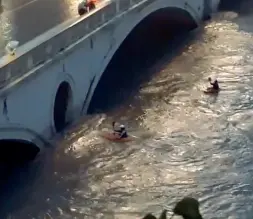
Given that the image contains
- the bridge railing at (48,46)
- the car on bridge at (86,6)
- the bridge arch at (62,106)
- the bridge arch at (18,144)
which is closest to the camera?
the bridge railing at (48,46)

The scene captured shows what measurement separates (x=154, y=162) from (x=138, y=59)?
29.2 feet

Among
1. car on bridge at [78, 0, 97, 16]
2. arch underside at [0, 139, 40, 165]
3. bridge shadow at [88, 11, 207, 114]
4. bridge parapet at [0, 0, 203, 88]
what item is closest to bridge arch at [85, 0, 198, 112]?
bridge shadow at [88, 11, 207, 114]

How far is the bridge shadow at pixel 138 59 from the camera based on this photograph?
21.0m

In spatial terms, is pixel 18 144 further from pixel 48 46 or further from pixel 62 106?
pixel 48 46

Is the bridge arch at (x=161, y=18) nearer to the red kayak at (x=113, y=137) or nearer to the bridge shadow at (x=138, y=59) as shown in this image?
the bridge shadow at (x=138, y=59)

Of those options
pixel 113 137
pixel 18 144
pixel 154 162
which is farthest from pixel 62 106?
pixel 154 162

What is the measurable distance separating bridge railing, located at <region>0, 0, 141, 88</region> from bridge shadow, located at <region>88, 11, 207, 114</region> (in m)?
2.96

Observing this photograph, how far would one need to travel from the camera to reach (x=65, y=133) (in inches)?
678

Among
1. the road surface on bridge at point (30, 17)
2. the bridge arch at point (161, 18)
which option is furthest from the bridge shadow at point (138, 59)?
the road surface on bridge at point (30, 17)

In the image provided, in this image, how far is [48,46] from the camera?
50.2 feet

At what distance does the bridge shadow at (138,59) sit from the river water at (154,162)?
48cm

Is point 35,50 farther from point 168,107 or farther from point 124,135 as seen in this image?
point 168,107

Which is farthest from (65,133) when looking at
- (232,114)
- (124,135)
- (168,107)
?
Result: (232,114)

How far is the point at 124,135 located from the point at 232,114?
12.8ft
